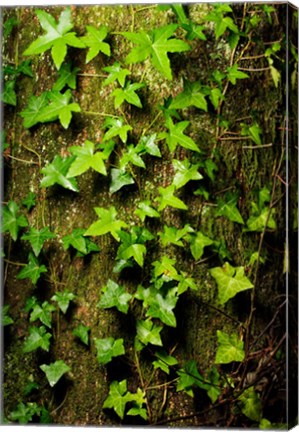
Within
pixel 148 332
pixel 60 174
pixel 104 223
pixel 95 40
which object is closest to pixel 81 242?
pixel 104 223

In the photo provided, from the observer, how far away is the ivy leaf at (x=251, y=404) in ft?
5.39

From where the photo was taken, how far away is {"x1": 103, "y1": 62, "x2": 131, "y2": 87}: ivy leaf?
1672 mm

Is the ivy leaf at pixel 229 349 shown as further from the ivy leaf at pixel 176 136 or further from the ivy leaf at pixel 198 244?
the ivy leaf at pixel 176 136

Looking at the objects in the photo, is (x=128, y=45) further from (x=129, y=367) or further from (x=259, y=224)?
(x=129, y=367)

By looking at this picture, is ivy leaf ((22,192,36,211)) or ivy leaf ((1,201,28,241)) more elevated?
ivy leaf ((22,192,36,211))

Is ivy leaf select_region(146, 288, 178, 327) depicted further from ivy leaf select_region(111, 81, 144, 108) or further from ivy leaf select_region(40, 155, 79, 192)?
ivy leaf select_region(111, 81, 144, 108)

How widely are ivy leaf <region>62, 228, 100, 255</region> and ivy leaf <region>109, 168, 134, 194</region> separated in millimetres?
136

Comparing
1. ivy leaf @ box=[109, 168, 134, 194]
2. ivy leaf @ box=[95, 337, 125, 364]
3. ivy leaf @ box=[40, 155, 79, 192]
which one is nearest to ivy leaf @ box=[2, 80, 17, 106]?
ivy leaf @ box=[40, 155, 79, 192]

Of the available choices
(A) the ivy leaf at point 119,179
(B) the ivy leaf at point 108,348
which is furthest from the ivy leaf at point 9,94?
(B) the ivy leaf at point 108,348

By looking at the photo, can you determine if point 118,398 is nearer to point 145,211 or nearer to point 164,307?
point 164,307

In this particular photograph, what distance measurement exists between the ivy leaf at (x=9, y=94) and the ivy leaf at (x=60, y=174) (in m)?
0.20

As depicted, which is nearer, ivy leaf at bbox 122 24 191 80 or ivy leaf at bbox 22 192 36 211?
ivy leaf at bbox 122 24 191 80

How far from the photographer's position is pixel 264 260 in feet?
5.52

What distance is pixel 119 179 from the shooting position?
1694mm
